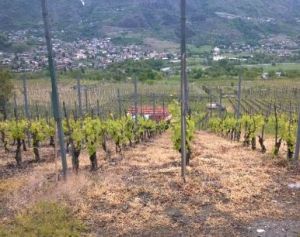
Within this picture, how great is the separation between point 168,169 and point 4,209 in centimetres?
495

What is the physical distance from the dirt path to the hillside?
88.8 metres

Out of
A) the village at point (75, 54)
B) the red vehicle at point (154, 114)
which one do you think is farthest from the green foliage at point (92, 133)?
the village at point (75, 54)

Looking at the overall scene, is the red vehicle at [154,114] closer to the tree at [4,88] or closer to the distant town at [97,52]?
the tree at [4,88]

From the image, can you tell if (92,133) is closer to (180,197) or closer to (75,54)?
(180,197)

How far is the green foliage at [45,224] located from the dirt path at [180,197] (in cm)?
33

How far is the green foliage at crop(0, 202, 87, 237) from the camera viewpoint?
815 centimetres

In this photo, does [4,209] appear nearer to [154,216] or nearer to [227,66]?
[154,216]

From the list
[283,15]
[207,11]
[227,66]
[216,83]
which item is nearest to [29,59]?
[216,83]

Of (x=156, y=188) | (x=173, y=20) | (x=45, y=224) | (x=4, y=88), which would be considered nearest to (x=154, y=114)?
(x=4, y=88)

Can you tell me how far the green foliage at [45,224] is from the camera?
26.7 ft

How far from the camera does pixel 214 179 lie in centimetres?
1157

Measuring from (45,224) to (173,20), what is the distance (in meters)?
113

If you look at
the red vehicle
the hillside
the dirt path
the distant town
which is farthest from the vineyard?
the hillside

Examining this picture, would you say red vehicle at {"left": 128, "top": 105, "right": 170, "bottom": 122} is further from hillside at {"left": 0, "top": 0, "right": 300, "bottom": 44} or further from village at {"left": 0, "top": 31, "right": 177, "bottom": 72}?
hillside at {"left": 0, "top": 0, "right": 300, "bottom": 44}
